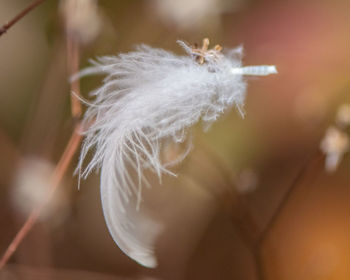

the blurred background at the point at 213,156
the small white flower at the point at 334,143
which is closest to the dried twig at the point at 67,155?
the blurred background at the point at 213,156

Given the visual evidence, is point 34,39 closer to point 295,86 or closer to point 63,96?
point 63,96

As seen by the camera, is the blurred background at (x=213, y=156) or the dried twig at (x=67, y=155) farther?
the blurred background at (x=213, y=156)

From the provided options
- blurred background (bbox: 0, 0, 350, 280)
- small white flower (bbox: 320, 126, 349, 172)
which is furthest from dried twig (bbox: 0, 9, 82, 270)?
small white flower (bbox: 320, 126, 349, 172)

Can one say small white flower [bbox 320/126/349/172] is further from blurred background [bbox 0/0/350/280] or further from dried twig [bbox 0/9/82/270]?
dried twig [bbox 0/9/82/270]

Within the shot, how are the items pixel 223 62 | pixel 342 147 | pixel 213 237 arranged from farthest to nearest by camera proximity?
pixel 213 237, pixel 342 147, pixel 223 62

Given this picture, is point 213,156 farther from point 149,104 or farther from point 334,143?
point 149,104

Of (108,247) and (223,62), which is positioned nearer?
(223,62)

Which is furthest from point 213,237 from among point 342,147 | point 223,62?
point 223,62

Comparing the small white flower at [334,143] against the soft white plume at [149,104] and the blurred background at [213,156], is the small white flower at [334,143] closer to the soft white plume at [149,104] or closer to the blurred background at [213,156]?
the blurred background at [213,156]
